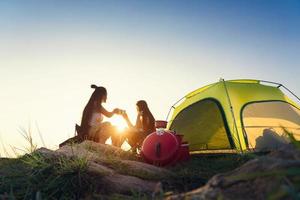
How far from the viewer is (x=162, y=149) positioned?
786 cm

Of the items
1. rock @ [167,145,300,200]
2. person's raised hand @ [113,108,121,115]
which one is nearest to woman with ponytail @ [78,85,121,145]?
person's raised hand @ [113,108,121,115]

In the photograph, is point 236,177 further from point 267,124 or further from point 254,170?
point 267,124

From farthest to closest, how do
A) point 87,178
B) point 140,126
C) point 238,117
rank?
point 140,126 → point 238,117 → point 87,178

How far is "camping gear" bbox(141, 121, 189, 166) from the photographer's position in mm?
7828

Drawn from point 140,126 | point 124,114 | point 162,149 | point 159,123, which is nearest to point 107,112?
point 124,114

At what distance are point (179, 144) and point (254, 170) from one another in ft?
18.2

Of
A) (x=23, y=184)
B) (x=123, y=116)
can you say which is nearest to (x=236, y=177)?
(x=23, y=184)

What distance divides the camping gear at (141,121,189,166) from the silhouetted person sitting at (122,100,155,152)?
7.47ft

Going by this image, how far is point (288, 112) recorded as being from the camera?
10.6 m

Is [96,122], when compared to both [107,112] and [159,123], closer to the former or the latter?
[107,112]

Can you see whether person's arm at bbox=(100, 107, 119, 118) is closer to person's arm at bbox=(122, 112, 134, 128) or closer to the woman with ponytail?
the woman with ponytail

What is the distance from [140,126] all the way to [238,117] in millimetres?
2468

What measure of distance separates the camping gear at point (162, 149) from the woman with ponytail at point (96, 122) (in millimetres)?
2422

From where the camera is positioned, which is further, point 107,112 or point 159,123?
point 107,112
